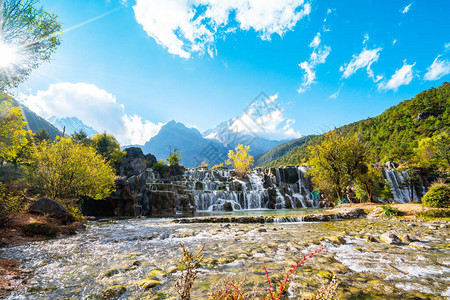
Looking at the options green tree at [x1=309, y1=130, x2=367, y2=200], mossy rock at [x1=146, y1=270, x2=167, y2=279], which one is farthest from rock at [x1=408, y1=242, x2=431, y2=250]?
green tree at [x1=309, y1=130, x2=367, y2=200]

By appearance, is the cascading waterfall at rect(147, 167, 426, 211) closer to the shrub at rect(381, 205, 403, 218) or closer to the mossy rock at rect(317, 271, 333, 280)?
the shrub at rect(381, 205, 403, 218)

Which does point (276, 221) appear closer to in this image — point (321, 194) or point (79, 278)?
point (79, 278)

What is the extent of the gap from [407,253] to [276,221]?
420 inches

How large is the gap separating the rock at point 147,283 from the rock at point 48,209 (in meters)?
11.4

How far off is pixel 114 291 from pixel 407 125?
390 feet

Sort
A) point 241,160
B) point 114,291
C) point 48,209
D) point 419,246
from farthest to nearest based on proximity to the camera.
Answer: point 241,160, point 48,209, point 419,246, point 114,291

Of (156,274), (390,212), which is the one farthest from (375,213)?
(156,274)

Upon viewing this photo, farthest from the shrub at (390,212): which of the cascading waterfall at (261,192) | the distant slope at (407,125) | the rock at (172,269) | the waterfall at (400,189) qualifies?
the distant slope at (407,125)

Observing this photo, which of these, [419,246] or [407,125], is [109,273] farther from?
[407,125]

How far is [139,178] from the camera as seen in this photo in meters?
33.5

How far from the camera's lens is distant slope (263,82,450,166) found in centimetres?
7225

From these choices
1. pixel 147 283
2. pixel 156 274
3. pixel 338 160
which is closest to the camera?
pixel 147 283

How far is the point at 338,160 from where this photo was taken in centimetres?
2316

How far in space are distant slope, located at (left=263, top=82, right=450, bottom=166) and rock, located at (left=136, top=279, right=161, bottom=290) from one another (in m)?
80.9
